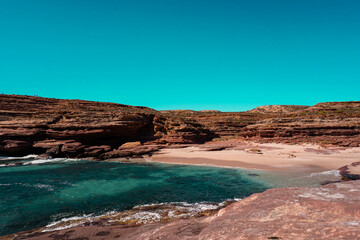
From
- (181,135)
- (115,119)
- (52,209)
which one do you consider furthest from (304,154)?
(115,119)

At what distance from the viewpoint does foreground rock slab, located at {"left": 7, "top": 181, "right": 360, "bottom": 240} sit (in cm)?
341

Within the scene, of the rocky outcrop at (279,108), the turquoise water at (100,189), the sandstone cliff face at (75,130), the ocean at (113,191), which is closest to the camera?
the ocean at (113,191)

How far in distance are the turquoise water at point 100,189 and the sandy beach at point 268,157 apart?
10.9ft

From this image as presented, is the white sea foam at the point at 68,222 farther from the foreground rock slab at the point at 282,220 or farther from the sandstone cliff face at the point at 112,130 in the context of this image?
the sandstone cliff face at the point at 112,130

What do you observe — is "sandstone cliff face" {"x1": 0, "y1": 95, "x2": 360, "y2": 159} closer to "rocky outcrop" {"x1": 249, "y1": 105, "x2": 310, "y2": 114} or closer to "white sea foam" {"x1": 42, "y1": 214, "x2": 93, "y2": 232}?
"white sea foam" {"x1": 42, "y1": 214, "x2": 93, "y2": 232}

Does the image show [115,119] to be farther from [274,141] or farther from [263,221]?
[263,221]

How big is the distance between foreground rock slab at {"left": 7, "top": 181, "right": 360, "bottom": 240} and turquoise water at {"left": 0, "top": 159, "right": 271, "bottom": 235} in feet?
14.0

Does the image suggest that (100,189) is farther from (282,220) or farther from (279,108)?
(279,108)

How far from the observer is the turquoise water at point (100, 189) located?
1038cm

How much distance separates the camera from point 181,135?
34906 millimetres

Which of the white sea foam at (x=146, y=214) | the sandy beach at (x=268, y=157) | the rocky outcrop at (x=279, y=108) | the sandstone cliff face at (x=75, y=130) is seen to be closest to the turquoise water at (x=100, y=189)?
the white sea foam at (x=146, y=214)

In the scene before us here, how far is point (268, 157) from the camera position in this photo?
23.5 meters

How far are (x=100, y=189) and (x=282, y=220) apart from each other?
13313mm

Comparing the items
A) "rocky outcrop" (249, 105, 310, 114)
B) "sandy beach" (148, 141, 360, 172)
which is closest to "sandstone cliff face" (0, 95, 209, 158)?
"sandy beach" (148, 141, 360, 172)
